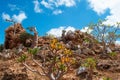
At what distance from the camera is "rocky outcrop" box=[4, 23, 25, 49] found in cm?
4356

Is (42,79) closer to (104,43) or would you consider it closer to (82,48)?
(82,48)

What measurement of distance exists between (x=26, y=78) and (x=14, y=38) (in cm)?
1558

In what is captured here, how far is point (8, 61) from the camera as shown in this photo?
3375 cm

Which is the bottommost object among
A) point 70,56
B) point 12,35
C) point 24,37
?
point 70,56

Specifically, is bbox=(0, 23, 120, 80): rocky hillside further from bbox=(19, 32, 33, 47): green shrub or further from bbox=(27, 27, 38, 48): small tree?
bbox=(27, 27, 38, 48): small tree

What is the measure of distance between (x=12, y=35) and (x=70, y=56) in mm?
12663

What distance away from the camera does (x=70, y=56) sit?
34.6m

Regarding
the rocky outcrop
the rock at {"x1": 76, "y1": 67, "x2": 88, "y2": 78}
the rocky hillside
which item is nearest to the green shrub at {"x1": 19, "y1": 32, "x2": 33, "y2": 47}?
the rocky hillside

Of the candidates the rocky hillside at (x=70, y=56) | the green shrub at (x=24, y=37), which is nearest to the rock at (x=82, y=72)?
the rocky hillside at (x=70, y=56)

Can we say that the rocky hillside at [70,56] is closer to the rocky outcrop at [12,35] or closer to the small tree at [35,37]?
the rocky outcrop at [12,35]

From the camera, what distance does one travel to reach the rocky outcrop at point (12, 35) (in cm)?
4356

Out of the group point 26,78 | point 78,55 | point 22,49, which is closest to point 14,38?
point 22,49

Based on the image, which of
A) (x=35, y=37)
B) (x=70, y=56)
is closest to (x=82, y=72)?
(x=70, y=56)

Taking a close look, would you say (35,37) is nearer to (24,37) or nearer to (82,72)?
(24,37)
